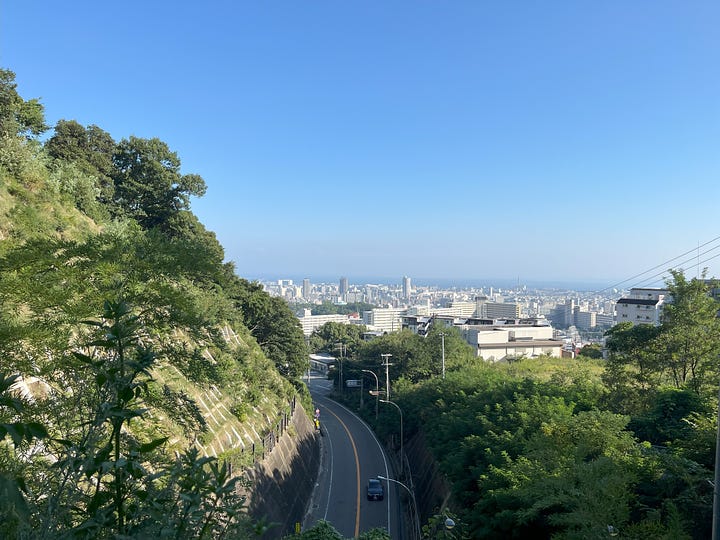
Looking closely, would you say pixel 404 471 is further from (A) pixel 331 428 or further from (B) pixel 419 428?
(A) pixel 331 428

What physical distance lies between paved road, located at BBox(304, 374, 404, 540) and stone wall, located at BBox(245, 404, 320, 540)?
79 centimetres

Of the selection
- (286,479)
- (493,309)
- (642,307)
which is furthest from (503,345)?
(493,309)

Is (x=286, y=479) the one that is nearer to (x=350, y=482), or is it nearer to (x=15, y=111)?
(x=350, y=482)

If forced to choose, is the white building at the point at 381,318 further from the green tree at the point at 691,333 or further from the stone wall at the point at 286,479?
the green tree at the point at 691,333

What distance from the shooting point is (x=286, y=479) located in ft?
65.1

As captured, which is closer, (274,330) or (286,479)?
(286,479)

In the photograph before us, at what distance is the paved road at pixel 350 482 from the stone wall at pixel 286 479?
0.79m

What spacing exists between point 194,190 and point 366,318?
159501 millimetres

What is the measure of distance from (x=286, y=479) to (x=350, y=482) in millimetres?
7522

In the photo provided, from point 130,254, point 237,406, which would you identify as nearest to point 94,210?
point 237,406

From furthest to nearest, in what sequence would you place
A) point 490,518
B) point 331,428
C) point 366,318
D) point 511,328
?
point 366,318
point 511,328
point 331,428
point 490,518

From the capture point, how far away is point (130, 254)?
6.63 meters

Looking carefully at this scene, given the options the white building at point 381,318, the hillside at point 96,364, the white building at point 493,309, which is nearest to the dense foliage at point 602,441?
the hillside at point 96,364

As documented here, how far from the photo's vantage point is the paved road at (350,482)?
2107cm
